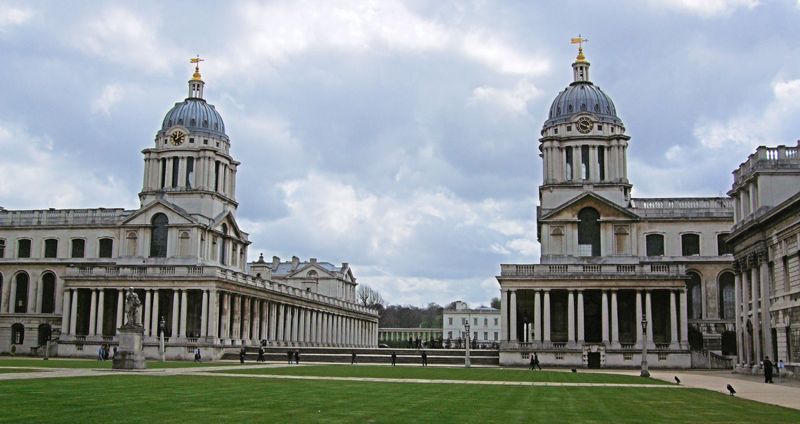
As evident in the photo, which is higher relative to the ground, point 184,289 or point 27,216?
point 27,216

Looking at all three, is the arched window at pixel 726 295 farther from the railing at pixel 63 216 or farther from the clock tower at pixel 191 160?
the railing at pixel 63 216

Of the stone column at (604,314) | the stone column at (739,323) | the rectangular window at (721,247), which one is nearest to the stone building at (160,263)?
the stone column at (604,314)

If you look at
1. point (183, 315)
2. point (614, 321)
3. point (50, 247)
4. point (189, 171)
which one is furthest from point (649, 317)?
point (50, 247)

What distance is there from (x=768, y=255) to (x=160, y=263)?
6153 centimetres

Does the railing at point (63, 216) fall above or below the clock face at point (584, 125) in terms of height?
below

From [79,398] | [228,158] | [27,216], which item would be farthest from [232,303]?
[79,398]

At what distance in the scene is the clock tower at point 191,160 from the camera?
326 feet

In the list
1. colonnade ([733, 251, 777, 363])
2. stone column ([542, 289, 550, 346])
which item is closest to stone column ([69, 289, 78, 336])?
stone column ([542, 289, 550, 346])

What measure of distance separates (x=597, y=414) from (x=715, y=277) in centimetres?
6783

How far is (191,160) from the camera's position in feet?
330

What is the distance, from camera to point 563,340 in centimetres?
8238

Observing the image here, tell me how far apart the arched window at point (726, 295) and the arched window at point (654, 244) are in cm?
639

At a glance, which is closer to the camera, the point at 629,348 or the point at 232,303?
the point at 629,348

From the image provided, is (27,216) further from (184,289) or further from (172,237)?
(184,289)
